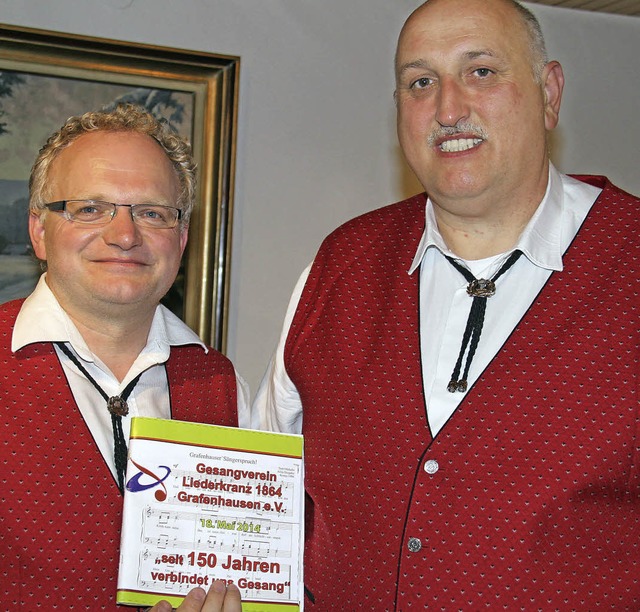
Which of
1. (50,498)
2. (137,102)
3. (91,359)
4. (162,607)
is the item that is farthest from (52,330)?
(137,102)

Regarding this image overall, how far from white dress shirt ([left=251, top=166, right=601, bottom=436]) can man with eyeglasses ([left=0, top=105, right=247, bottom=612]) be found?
56 centimetres

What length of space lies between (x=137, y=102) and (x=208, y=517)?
189 cm

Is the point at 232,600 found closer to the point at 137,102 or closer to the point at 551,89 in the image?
the point at 551,89

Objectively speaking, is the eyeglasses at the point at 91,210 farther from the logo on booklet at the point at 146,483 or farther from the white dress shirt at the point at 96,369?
the logo on booklet at the point at 146,483

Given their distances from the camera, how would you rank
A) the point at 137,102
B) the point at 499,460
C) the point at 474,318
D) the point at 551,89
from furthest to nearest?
the point at 137,102 < the point at 551,89 < the point at 474,318 < the point at 499,460

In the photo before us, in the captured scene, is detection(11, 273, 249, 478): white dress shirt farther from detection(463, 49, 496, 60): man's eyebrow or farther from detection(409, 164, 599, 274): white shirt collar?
detection(463, 49, 496, 60): man's eyebrow

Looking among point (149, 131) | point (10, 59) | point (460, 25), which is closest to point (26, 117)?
point (10, 59)

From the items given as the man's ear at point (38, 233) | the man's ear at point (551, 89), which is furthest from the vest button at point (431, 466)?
the man's ear at point (38, 233)

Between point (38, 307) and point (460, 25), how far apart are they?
1135 millimetres

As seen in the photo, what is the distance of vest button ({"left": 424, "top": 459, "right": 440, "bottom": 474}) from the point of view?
6.57ft

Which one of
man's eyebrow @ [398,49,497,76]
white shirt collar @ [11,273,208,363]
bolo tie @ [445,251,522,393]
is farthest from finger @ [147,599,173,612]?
man's eyebrow @ [398,49,497,76]

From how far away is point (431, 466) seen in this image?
2.01 m

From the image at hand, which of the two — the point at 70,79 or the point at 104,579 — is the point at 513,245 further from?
the point at 70,79

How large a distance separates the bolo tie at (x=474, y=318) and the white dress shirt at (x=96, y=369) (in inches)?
27.2
